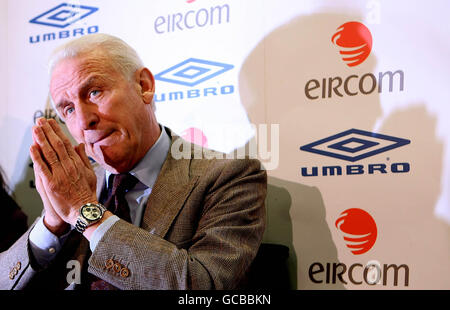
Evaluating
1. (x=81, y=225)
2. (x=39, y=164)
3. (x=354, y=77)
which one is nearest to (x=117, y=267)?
(x=81, y=225)

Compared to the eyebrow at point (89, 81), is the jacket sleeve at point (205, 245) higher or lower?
lower

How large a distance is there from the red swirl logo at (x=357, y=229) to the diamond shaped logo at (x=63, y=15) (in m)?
1.52

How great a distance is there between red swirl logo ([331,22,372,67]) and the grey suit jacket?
60 cm

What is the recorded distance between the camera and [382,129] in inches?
61.2

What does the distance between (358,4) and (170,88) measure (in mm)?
853

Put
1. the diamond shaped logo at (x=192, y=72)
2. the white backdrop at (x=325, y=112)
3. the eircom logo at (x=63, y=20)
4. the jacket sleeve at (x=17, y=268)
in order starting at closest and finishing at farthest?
the jacket sleeve at (x=17, y=268), the white backdrop at (x=325, y=112), the diamond shaped logo at (x=192, y=72), the eircom logo at (x=63, y=20)

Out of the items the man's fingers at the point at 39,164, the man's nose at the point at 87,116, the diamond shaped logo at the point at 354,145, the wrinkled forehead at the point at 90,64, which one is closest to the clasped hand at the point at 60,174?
the man's fingers at the point at 39,164

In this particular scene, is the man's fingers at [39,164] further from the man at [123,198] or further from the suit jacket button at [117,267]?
the suit jacket button at [117,267]

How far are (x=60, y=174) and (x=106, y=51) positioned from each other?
45 cm

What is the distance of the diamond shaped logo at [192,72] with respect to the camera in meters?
1.80

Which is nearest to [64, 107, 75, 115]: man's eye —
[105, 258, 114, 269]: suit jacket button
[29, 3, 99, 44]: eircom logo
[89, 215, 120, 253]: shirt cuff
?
[89, 215, 120, 253]: shirt cuff
